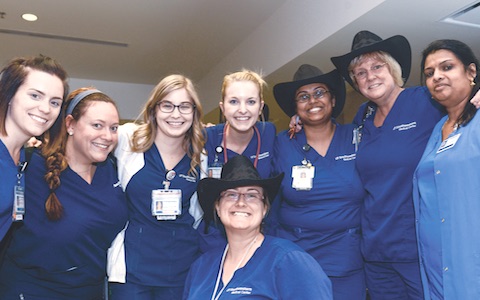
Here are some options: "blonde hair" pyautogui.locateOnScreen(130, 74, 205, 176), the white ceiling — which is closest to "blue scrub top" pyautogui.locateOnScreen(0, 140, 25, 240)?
"blonde hair" pyautogui.locateOnScreen(130, 74, 205, 176)

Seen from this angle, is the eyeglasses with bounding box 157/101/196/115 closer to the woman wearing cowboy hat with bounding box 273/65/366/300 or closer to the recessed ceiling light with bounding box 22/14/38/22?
the woman wearing cowboy hat with bounding box 273/65/366/300

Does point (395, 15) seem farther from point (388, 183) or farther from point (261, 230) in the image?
point (261, 230)

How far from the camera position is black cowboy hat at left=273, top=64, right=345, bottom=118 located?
2803 millimetres

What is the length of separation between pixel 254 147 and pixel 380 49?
94 centimetres

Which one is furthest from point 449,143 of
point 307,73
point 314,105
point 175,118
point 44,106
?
point 44,106

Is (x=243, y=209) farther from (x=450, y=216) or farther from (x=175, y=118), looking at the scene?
(x=450, y=216)

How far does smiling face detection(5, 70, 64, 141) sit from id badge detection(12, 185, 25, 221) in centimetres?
23

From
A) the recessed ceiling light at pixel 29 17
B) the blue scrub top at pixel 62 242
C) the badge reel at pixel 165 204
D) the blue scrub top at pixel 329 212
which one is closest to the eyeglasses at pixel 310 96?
the blue scrub top at pixel 329 212

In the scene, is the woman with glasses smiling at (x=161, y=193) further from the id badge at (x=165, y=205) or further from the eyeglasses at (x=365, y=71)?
the eyeglasses at (x=365, y=71)

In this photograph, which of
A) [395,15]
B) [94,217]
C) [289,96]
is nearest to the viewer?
[94,217]

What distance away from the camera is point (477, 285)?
6.56 feet

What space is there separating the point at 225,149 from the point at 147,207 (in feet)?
1.99

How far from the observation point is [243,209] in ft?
7.32

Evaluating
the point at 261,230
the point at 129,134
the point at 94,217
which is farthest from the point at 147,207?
the point at 261,230
